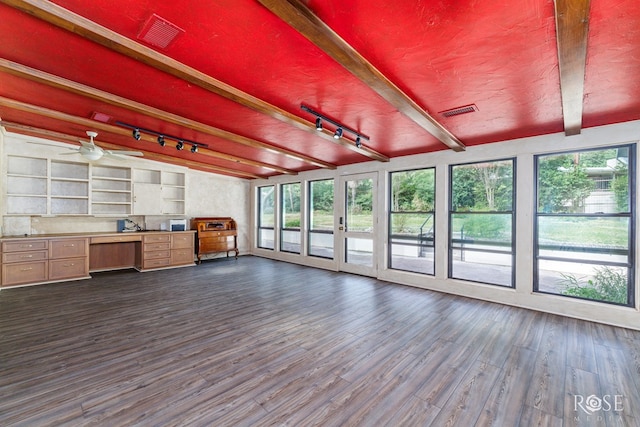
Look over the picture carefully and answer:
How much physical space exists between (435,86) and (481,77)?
369 millimetres

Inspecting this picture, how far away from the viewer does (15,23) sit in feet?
6.19

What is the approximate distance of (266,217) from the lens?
8.82 metres

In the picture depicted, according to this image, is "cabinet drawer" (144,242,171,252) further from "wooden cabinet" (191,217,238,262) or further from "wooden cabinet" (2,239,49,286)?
"wooden cabinet" (2,239,49,286)

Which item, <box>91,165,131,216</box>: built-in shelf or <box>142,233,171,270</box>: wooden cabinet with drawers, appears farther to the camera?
<box>142,233,171,270</box>: wooden cabinet with drawers

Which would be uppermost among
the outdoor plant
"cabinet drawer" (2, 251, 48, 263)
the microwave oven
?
the microwave oven

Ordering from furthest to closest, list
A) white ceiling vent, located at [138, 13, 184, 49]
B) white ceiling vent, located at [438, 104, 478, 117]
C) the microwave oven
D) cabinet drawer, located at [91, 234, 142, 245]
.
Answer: the microwave oven, cabinet drawer, located at [91, 234, 142, 245], white ceiling vent, located at [438, 104, 478, 117], white ceiling vent, located at [138, 13, 184, 49]

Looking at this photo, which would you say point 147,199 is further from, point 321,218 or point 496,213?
point 496,213

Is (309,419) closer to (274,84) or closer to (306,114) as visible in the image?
(274,84)

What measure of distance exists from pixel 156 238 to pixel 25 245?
6.97ft

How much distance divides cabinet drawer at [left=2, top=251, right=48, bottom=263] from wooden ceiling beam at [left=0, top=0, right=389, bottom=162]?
5073mm

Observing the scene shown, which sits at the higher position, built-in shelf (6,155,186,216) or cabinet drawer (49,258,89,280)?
built-in shelf (6,155,186,216)

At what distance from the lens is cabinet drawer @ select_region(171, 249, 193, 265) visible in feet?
22.3

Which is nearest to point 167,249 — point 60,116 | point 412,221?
point 60,116

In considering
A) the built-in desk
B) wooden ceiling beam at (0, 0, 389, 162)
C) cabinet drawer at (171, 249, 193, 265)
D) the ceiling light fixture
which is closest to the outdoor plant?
the ceiling light fixture
